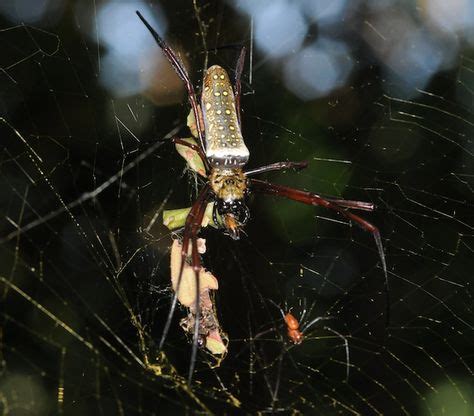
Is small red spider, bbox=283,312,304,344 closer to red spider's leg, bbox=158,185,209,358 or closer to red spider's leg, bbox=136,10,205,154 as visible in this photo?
red spider's leg, bbox=158,185,209,358

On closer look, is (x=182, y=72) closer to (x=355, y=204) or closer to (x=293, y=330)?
(x=355, y=204)

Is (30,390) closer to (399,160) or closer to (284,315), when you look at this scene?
(284,315)

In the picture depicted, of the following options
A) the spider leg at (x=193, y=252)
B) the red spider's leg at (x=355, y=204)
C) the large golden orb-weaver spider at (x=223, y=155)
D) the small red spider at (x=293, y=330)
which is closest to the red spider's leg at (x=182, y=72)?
the large golden orb-weaver spider at (x=223, y=155)

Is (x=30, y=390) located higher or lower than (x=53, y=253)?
lower

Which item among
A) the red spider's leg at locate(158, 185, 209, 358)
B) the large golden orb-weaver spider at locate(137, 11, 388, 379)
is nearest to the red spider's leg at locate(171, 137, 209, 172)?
the large golden orb-weaver spider at locate(137, 11, 388, 379)

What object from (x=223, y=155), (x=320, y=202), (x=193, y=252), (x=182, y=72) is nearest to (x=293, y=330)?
(x=320, y=202)

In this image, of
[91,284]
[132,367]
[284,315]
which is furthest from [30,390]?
[284,315]
